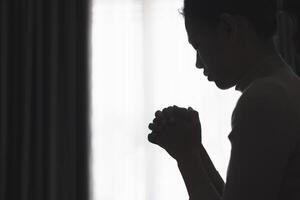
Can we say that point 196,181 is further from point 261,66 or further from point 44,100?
point 44,100

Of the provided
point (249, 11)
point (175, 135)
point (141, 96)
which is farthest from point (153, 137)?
point (141, 96)

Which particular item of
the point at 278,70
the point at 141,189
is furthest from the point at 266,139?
the point at 141,189

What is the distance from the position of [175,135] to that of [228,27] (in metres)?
0.23

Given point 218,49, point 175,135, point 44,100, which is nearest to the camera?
point 218,49

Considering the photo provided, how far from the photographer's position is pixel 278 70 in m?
0.70

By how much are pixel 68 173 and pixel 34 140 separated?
26 centimetres

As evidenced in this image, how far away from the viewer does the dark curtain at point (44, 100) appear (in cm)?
257

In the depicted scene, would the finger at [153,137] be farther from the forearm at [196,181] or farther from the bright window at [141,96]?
the bright window at [141,96]

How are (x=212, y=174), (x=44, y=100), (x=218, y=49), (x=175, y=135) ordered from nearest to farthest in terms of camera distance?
(x=218, y=49), (x=175, y=135), (x=212, y=174), (x=44, y=100)

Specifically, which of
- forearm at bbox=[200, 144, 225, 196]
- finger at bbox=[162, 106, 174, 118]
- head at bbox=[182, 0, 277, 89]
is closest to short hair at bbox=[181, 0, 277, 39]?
head at bbox=[182, 0, 277, 89]

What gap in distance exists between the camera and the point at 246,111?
0.63 meters

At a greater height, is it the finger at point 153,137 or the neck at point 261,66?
the neck at point 261,66

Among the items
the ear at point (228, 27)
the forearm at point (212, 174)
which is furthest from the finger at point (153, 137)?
the ear at point (228, 27)

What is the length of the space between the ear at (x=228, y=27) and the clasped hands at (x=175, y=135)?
20cm
